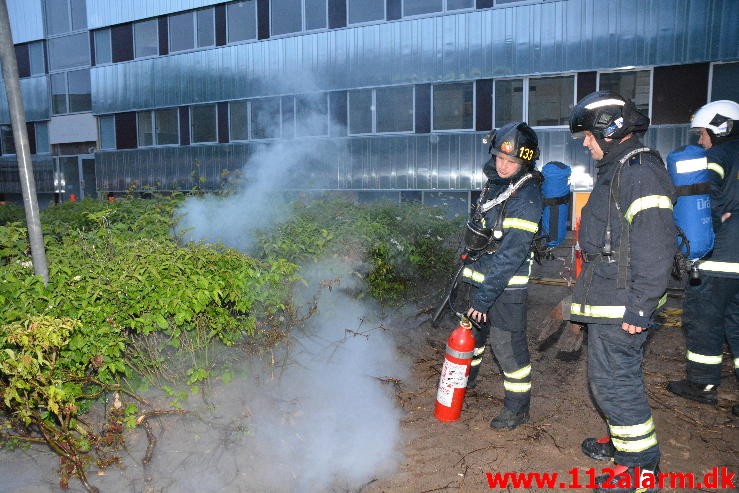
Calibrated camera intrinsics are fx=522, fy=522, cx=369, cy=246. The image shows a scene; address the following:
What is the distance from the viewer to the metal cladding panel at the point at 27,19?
69.2 feet

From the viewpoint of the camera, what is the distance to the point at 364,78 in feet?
47.0

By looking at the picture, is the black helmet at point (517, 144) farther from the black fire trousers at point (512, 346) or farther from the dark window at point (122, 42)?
the dark window at point (122, 42)

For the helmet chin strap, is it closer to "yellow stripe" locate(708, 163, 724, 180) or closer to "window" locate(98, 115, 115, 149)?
"yellow stripe" locate(708, 163, 724, 180)

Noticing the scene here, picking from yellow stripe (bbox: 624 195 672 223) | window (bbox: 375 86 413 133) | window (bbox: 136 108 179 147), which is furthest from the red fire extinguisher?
window (bbox: 136 108 179 147)

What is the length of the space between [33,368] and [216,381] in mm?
1355

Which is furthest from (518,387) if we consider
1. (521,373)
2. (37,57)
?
(37,57)

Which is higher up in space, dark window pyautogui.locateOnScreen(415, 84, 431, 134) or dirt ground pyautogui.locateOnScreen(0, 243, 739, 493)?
dark window pyautogui.locateOnScreen(415, 84, 431, 134)

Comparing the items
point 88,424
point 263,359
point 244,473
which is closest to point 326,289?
point 263,359

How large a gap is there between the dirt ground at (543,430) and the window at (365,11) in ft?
37.9

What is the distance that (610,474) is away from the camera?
3025mm

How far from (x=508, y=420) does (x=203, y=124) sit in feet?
52.9

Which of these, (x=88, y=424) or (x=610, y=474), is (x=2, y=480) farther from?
(x=610, y=474)

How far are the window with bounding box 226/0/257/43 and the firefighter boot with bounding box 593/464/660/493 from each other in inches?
628

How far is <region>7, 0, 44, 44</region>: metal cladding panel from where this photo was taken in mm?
21078
